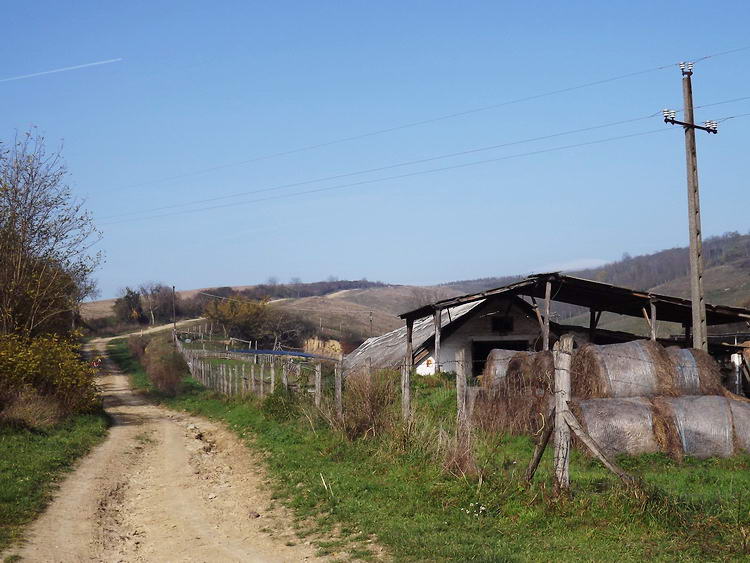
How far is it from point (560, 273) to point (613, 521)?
16.1 meters

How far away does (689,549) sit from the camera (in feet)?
24.2

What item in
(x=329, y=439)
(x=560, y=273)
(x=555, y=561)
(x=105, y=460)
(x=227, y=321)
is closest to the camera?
(x=555, y=561)

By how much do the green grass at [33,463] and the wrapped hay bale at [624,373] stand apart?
10.1m

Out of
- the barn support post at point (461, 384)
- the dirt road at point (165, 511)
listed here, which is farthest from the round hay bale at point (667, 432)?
the dirt road at point (165, 511)

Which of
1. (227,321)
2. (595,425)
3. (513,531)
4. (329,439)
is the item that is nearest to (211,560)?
(513,531)

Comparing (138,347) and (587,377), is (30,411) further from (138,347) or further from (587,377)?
(138,347)

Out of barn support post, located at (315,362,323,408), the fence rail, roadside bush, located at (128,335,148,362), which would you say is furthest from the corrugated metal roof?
roadside bush, located at (128,335,148,362)

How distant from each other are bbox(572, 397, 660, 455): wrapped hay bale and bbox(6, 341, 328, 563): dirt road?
18.0 feet

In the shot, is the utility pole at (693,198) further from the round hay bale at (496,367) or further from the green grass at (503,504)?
the green grass at (503,504)

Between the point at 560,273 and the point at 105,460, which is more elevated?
the point at 560,273

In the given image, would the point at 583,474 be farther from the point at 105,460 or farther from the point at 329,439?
the point at 105,460

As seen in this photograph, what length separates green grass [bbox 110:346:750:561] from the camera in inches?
302

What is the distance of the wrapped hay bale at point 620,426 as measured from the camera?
12734 mm

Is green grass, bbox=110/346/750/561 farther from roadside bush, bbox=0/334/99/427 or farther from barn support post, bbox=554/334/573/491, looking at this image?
roadside bush, bbox=0/334/99/427
